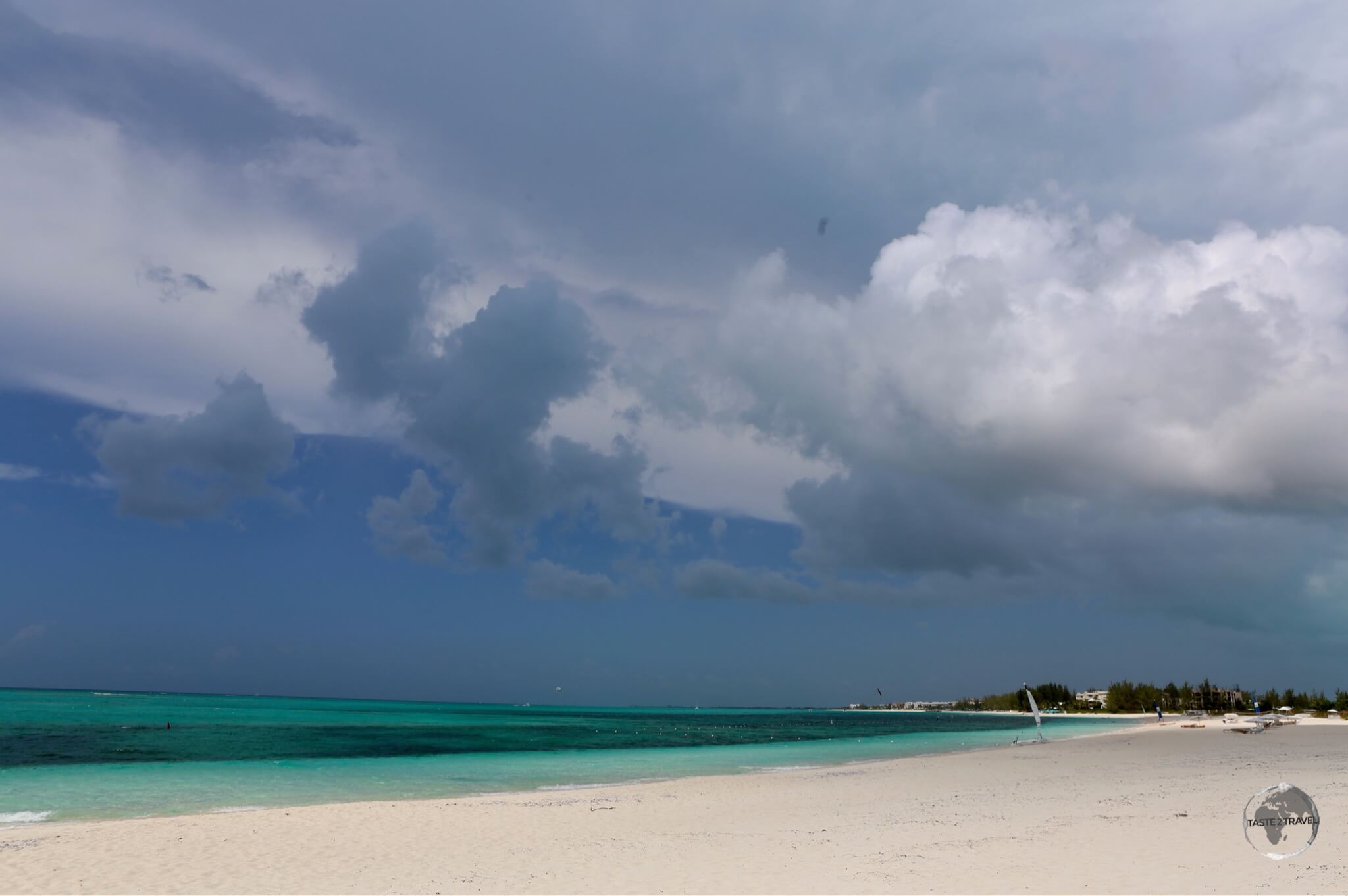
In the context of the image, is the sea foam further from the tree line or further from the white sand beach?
the tree line

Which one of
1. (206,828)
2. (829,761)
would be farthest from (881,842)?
(829,761)

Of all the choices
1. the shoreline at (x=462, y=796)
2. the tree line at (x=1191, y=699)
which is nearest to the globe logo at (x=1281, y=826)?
the shoreline at (x=462, y=796)

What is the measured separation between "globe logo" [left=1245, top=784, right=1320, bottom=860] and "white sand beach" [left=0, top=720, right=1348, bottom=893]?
0.83 feet

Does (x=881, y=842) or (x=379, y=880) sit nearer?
(x=379, y=880)

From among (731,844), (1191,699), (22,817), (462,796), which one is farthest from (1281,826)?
(1191,699)

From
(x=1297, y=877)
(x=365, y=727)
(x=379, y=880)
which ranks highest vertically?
(x=1297, y=877)

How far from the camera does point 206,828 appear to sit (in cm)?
1966

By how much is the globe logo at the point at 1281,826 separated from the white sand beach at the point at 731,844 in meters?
0.25

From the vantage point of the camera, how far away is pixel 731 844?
1634cm

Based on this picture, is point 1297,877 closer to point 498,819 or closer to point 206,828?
point 498,819

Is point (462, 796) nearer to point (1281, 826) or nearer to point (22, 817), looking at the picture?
point (22, 817)

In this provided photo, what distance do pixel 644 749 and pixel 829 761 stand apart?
16.1 m

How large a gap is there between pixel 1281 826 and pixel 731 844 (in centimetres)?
968

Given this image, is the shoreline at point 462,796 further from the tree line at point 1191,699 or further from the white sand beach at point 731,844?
the tree line at point 1191,699
